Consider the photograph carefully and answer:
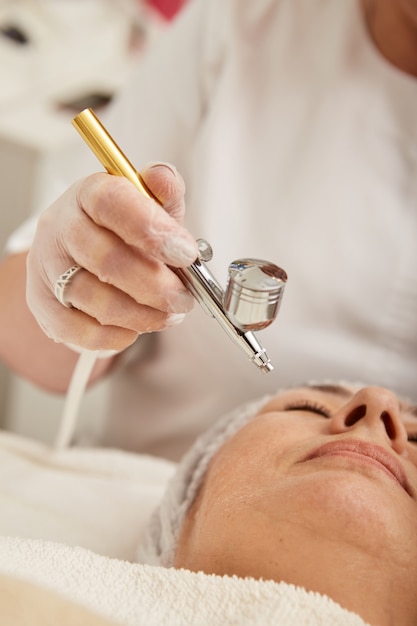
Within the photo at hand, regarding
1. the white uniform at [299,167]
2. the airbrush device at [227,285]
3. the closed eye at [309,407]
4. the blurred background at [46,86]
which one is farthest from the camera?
the blurred background at [46,86]

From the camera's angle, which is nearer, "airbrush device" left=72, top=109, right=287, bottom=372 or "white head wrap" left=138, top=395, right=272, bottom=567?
"airbrush device" left=72, top=109, right=287, bottom=372

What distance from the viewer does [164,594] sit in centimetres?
57

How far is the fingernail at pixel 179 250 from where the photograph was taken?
524mm

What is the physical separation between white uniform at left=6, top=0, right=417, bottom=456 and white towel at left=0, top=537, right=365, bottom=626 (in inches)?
17.5

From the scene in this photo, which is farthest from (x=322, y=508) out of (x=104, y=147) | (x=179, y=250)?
(x=104, y=147)

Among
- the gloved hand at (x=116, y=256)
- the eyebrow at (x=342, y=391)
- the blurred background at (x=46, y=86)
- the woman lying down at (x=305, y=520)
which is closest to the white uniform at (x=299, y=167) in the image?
the eyebrow at (x=342, y=391)

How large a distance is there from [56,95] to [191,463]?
4.11 feet

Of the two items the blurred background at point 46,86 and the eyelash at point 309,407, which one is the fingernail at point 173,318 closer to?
the eyelash at point 309,407

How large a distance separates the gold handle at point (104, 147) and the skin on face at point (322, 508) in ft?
0.97

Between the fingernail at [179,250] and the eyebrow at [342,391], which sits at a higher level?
the fingernail at [179,250]

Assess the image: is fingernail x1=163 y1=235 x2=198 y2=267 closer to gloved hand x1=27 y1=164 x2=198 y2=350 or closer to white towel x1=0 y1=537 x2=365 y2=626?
gloved hand x1=27 y1=164 x2=198 y2=350

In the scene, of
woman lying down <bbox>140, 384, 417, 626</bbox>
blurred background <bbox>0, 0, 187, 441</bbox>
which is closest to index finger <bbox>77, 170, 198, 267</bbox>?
woman lying down <bbox>140, 384, 417, 626</bbox>

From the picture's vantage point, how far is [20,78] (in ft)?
5.60

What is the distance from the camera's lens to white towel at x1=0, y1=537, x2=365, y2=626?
518mm
